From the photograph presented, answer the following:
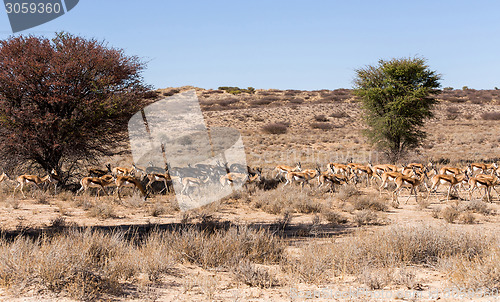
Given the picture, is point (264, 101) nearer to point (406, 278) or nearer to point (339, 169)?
point (339, 169)

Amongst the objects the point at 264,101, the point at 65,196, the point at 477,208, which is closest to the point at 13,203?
the point at 65,196

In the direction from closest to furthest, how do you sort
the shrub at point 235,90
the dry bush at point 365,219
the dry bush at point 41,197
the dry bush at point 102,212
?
the dry bush at point 365,219 < the dry bush at point 102,212 < the dry bush at point 41,197 < the shrub at point 235,90

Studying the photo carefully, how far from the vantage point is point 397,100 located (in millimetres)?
27891

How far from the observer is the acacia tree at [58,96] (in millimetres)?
15398

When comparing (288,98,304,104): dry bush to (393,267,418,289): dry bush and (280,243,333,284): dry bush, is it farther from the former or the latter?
(393,267,418,289): dry bush

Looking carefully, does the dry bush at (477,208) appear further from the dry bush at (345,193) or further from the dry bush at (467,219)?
the dry bush at (345,193)

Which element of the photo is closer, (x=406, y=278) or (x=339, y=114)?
(x=406, y=278)

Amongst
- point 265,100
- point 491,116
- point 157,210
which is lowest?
point 157,210

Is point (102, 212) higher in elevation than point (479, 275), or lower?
lower

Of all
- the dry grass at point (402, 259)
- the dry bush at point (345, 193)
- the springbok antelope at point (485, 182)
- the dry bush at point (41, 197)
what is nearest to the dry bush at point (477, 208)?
the springbok antelope at point (485, 182)

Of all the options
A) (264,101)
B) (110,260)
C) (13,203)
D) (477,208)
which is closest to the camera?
(110,260)

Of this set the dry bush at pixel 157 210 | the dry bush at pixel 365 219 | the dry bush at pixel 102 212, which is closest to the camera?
the dry bush at pixel 365 219

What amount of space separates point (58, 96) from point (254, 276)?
41.7 feet

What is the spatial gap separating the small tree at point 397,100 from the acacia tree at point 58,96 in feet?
58.7
